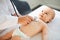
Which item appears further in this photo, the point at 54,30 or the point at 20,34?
the point at 54,30

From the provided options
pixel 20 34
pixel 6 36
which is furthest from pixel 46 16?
pixel 6 36

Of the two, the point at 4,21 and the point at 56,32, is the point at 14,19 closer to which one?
the point at 4,21

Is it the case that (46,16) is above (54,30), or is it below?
above

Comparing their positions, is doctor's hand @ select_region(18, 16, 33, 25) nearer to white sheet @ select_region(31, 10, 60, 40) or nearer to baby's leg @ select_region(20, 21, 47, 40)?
baby's leg @ select_region(20, 21, 47, 40)

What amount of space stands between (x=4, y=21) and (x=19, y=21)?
0.15 meters

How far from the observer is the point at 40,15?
1.19 m

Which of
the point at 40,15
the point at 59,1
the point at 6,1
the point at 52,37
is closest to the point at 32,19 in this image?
the point at 40,15

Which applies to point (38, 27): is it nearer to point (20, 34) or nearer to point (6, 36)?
point (20, 34)

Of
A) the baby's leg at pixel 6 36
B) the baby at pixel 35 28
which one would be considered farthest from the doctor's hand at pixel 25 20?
the baby's leg at pixel 6 36

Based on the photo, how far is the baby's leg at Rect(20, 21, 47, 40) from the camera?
1.07 m

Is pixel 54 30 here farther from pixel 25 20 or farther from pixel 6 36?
pixel 6 36

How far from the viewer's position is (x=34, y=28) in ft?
3.61

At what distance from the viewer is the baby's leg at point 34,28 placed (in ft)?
3.50

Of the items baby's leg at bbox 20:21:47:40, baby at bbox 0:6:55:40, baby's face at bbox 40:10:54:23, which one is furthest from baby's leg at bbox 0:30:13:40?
baby's face at bbox 40:10:54:23
